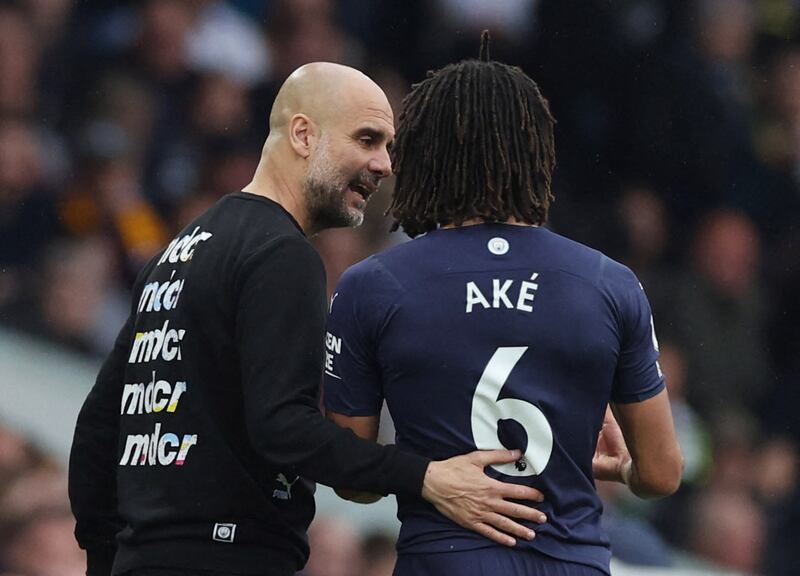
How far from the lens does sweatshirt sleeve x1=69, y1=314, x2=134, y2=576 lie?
3.07 metres

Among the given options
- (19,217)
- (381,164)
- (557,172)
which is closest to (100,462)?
(381,164)

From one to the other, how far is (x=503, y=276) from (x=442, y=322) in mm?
147

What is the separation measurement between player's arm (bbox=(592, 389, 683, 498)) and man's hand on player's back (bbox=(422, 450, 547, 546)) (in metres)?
0.31

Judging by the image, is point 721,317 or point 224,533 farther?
point 721,317

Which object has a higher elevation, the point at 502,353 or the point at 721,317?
the point at 721,317

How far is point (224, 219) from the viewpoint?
2869 mm

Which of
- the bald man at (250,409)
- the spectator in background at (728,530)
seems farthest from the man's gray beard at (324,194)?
the spectator in background at (728,530)

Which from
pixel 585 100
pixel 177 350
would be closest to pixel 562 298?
pixel 177 350

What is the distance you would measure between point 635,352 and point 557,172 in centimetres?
347

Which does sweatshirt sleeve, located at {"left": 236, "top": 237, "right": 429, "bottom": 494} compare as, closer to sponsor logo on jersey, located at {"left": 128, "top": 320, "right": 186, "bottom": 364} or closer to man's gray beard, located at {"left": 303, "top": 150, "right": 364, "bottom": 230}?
sponsor logo on jersey, located at {"left": 128, "top": 320, "right": 186, "bottom": 364}

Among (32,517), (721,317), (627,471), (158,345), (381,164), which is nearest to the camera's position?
(158,345)

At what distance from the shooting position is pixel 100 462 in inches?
122

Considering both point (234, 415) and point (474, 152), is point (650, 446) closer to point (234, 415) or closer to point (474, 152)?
point (474, 152)

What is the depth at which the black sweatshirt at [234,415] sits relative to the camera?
2635 mm
